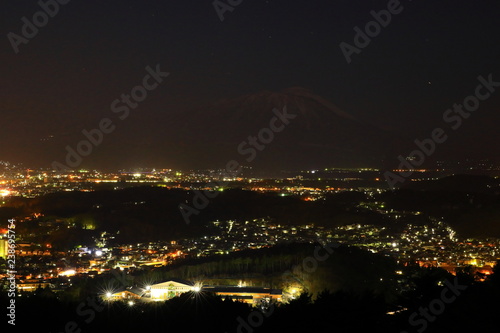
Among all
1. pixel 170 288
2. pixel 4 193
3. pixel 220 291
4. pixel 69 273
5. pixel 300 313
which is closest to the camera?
pixel 300 313

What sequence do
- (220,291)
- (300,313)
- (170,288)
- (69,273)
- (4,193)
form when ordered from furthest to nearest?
(4,193), (69,273), (170,288), (220,291), (300,313)

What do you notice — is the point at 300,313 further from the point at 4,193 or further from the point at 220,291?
the point at 4,193

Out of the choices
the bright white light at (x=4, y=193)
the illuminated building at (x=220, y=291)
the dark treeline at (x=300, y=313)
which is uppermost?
the bright white light at (x=4, y=193)

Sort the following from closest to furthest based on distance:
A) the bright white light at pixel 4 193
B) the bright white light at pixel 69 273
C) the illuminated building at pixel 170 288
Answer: the illuminated building at pixel 170 288
the bright white light at pixel 69 273
the bright white light at pixel 4 193

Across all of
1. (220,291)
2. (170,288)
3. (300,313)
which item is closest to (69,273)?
(170,288)

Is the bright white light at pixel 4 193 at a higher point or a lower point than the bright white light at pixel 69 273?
higher

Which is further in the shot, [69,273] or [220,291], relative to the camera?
[69,273]

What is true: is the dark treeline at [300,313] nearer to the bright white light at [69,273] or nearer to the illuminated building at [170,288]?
the illuminated building at [170,288]

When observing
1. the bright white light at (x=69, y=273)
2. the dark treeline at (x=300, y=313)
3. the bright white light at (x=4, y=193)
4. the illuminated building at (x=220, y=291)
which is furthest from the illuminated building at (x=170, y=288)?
the bright white light at (x=4, y=193)

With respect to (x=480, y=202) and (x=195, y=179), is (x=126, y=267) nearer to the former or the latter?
(x=480, y=202)

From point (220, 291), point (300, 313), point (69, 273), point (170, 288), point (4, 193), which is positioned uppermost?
point (4, 193)

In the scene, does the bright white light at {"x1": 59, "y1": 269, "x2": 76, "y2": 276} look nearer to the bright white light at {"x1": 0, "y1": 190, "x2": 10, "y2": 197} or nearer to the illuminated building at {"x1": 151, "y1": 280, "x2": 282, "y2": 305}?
the illuminated building at {"x1": 151, "y1": 280, "x2": 282, "y2": 305}
